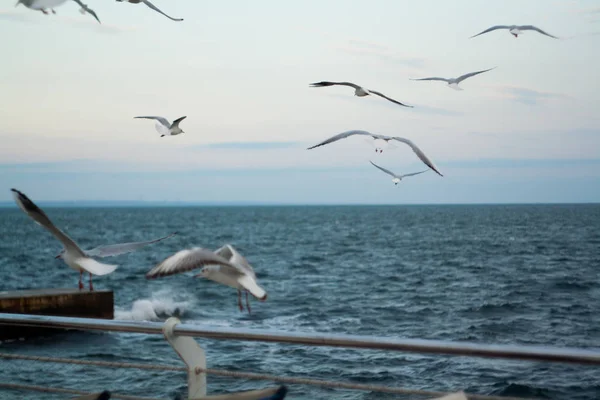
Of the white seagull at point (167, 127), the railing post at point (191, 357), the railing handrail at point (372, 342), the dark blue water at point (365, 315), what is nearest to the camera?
the railing handrail at point (372, 342)

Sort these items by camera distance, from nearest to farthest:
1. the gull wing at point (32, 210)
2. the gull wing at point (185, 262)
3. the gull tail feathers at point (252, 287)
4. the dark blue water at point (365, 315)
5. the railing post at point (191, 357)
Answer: the railing post at point (191, 357)
the gull wing at point (185, 262)
the gull tail feathers at point (252, 287)
the gull wing at point (32, 210)
the dark blue water at point (365, 315)

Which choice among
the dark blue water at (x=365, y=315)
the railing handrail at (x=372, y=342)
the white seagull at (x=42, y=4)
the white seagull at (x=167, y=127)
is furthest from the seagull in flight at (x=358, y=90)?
the dark blue water at (x=365, y=315)

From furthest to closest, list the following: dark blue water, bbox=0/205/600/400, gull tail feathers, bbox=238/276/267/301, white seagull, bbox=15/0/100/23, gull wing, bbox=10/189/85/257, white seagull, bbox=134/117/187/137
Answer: dark blue water, bbox=0/205/600/400, white seagull, bbox=134/117/187/137, white seagull, bbox=15/0/100/23, gull wing, bbox=10/189/85/257, gull tail feathers, bbox=238/276/267/301

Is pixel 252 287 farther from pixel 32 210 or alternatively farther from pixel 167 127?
pixel 167 127

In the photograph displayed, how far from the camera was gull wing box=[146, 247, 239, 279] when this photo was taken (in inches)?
154

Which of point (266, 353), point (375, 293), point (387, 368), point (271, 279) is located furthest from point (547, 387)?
point (271, 279)

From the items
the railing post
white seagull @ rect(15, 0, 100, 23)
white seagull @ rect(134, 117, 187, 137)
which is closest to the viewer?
the railing post

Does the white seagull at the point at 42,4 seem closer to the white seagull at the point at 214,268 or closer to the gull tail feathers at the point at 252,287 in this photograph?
the white seagull at the point at 214,268

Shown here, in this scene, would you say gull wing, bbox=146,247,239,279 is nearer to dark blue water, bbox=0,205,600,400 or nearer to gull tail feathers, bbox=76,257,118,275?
gull tail feathers, bbox=76,257,118,275

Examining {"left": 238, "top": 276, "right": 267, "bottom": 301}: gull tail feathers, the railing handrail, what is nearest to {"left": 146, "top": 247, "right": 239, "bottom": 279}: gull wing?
{"left": 238, "top": 276, "right": 267, "bottom": 301}: gull tail feathers

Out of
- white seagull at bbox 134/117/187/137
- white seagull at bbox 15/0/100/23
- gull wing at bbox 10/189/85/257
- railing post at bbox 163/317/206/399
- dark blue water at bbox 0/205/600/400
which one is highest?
white seagull at bbox 15/0/100/23

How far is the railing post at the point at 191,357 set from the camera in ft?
11.4

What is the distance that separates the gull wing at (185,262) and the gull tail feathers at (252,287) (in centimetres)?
11

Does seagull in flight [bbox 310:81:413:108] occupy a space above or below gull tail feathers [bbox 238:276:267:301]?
above
